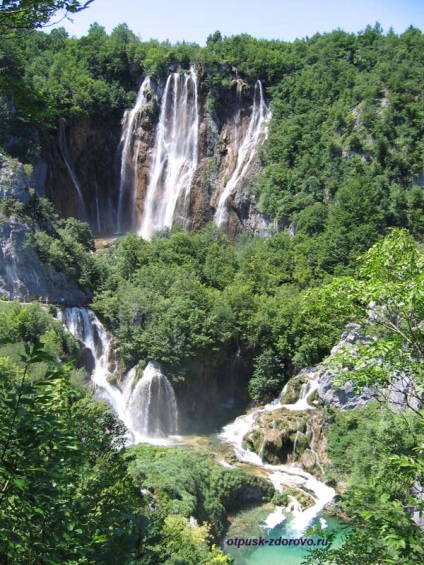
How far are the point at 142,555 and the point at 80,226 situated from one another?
97.4ft

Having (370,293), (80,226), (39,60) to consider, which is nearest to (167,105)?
(39,60)

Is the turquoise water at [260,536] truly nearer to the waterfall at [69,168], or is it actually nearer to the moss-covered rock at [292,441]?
the moss-covered rock at [292,441]

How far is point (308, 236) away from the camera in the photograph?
3378 cm

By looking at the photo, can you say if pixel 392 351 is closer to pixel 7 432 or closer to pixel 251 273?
pixel 7 432

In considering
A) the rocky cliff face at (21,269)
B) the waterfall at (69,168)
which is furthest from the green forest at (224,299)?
the waterfall at (69,168)

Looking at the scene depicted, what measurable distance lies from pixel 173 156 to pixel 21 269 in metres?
19.9

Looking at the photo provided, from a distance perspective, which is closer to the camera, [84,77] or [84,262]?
[84,262]

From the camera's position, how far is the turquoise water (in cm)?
1609

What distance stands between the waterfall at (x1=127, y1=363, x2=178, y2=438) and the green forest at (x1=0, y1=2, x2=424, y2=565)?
2.29 feet

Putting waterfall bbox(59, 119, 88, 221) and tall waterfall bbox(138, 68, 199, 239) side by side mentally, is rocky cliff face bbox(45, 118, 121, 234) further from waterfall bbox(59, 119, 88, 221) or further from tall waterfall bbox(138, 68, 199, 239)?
tall waterfall bbox(138, 68, 199, 239)

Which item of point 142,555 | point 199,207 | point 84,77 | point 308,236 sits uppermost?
point 84,77

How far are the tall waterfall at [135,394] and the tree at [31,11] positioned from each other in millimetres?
20208

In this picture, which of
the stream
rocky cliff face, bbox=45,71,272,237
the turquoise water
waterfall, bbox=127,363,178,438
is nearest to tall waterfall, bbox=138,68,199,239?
rocky cliff face, bbox=45,71,272,237

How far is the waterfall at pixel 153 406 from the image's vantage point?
2478cm
